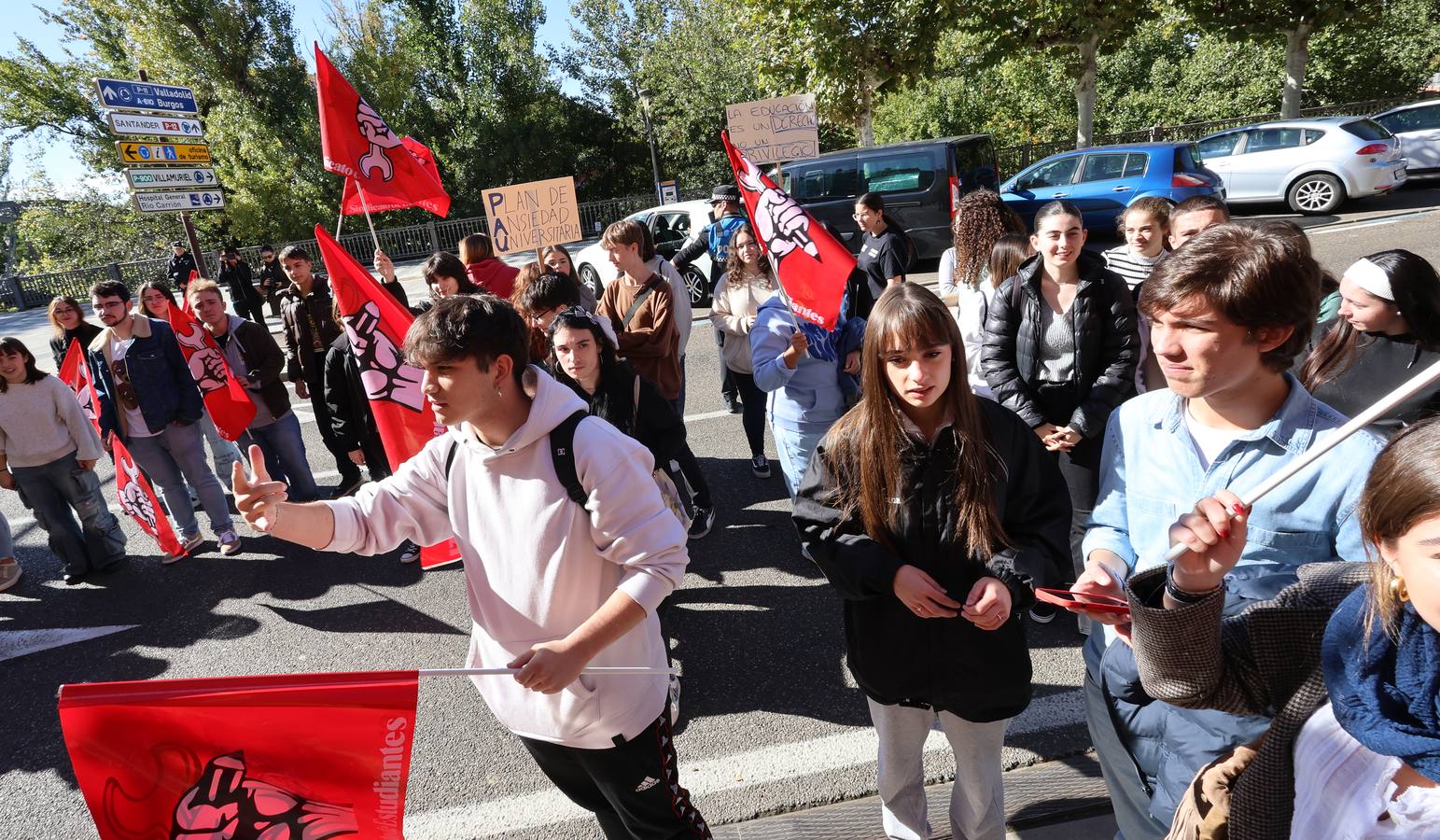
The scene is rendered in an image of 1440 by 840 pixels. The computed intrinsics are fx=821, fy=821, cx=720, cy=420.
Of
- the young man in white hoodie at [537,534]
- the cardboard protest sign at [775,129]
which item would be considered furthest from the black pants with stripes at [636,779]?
the cardboard protest sign at [775,129]

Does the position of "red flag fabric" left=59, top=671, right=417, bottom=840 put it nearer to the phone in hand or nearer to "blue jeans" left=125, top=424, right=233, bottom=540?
the phone in hand

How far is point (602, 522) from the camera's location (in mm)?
1897

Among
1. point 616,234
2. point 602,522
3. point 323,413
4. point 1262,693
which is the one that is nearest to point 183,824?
point 602,522

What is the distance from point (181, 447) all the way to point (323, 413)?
0.85 m

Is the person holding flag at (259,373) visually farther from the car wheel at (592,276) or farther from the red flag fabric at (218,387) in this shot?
the car wheel at (592,276)

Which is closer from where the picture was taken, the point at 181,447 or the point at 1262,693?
the point at 1262,693

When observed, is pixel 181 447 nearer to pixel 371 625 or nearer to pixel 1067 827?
pixel 371 625

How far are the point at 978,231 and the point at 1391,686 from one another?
11.1ft

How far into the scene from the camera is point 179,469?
540 centimetres

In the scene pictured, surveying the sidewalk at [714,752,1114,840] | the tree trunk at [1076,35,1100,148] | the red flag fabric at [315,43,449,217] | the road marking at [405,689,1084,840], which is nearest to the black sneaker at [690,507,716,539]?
the road marking at [405,689,1084,840]

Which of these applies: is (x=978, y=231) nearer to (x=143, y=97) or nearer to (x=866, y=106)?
(x=143, y=97)

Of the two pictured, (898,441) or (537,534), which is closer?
(537,534)

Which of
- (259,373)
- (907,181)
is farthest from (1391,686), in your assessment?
(907,181)

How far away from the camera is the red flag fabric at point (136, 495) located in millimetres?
4984
